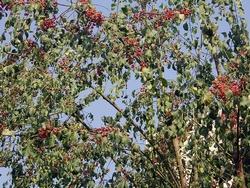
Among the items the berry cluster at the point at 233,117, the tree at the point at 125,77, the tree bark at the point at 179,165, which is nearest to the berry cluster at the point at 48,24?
the tree at the point at 125,77

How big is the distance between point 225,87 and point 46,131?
11.1 feet

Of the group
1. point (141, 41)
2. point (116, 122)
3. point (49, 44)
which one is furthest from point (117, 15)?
point (116, 122)

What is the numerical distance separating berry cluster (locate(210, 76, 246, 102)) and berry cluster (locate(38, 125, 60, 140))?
2986 millimetres

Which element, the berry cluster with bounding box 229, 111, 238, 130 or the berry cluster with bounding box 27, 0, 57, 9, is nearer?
the berry cluster with bounding box 229, 111, 238, 130

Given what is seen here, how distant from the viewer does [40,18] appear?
9.36m

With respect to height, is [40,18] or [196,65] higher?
[40,18]

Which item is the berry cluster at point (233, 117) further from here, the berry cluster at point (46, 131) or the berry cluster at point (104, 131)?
the berry cluster at point (46, 131)

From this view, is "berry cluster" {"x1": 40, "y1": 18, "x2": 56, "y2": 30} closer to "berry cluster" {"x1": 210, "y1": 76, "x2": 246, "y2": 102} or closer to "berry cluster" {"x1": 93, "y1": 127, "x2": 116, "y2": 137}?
"berry cluster" {"x1": 93, "y1": 127, "x2": 116, "y2": 137}

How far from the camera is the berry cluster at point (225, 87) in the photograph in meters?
7.80

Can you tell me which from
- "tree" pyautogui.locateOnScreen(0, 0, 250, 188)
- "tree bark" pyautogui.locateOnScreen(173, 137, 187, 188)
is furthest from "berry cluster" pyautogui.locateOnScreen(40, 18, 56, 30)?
"tree bark" pyautogui.locateOnScreen(173, 137, 187, 188)

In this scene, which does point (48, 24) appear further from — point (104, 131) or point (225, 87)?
point (225, 87)

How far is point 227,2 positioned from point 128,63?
2.43m

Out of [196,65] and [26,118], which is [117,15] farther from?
[26,118]

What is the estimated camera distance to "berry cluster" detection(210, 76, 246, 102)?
25.6 ft
